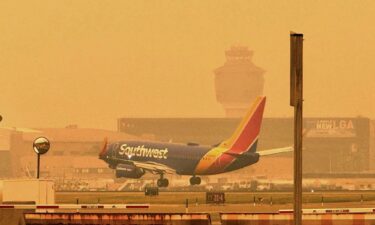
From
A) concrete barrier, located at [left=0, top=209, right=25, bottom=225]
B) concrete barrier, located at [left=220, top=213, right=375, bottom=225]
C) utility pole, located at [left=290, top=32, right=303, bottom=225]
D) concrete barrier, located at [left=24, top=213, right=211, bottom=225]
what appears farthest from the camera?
concrete barrier, located at [left=0, top=209, right=25, bottom=225]

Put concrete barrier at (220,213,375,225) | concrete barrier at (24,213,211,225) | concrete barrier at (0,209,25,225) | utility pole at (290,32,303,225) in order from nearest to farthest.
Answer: utility pole at (290,32,303,225) < concrete barrier at (24,213,211,225) < concrete barrier at (220,213,375,225) < concrete barrier at (0,209,25,225)

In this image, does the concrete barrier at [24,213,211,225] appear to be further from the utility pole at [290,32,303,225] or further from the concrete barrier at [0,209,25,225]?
the utility pole at [290,32,303,225]

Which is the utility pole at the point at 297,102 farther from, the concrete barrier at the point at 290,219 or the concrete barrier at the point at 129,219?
the concrete barrier at the point at 290,219

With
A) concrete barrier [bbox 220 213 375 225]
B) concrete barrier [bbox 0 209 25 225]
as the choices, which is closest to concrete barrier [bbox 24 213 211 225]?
concrete barrier [bbox 220 213 375 225]

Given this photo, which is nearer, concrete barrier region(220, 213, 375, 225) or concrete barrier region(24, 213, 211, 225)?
concrete barrier region(24, 213, 211, 225)

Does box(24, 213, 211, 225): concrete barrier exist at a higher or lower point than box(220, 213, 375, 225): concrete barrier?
lower

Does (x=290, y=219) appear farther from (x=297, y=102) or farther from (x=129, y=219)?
(x=297, y=102)

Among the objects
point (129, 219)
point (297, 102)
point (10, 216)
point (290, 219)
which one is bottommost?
point (129, 219)

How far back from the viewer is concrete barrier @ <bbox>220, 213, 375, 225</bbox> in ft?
141

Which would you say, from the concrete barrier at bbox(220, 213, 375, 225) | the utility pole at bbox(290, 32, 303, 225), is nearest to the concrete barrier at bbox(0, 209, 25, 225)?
the concrete barrier at bbox(220, 213, 375, 225)

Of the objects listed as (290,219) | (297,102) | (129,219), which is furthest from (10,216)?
(297,102)

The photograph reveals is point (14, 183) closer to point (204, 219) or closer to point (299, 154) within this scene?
point (204, 219)

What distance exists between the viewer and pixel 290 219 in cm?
4391

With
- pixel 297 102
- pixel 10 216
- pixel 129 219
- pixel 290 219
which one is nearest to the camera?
pixel 297 102
